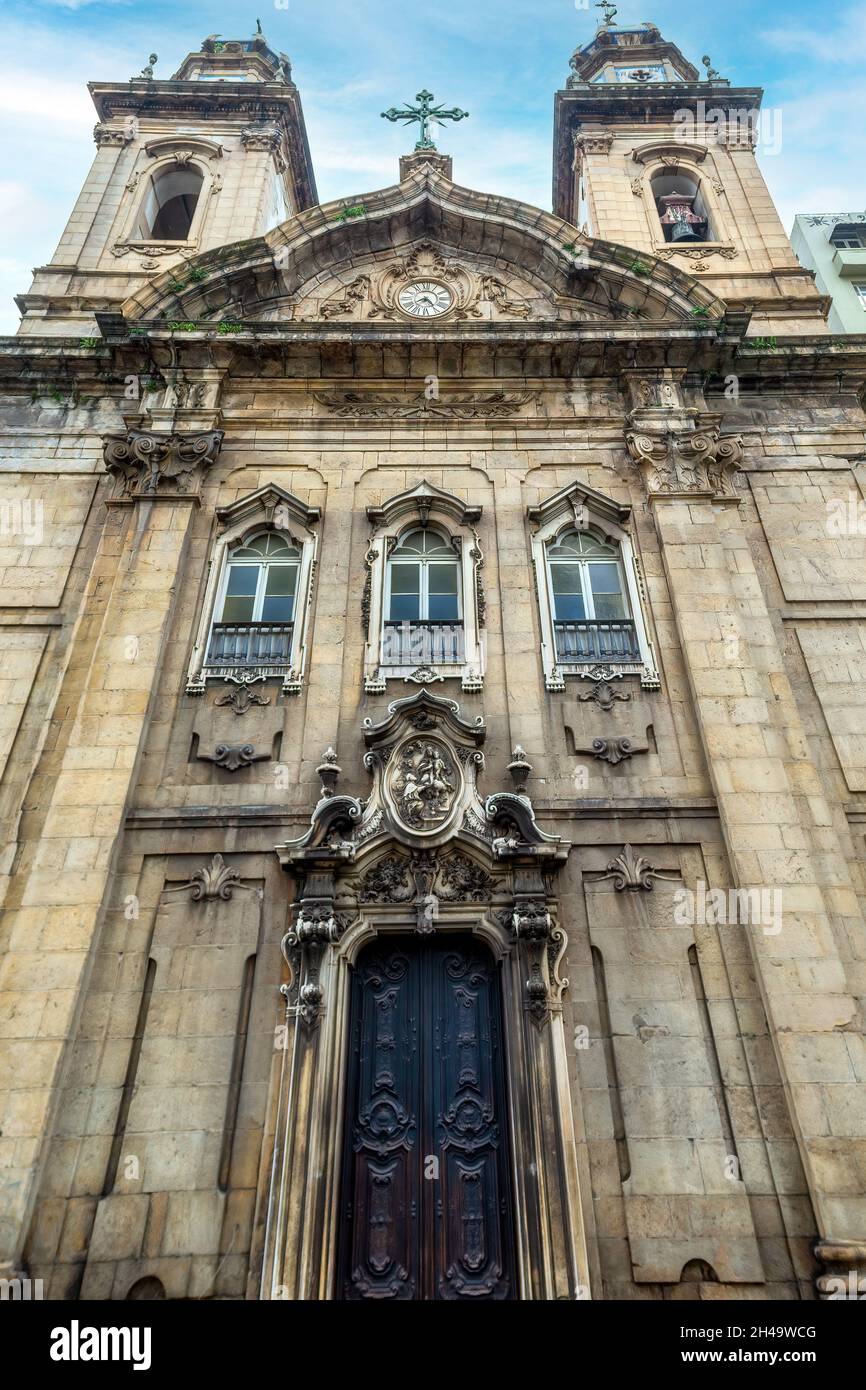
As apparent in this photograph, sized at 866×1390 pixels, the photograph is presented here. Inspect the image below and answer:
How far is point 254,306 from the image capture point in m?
13.7

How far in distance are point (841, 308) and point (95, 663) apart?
24037mm

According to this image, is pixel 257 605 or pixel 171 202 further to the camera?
pixel 171 202

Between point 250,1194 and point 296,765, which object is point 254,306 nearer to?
point 296,765

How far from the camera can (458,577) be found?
11094 millimetres

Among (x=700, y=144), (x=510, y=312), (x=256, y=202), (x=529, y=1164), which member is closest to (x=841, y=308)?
(x=700, y=144)

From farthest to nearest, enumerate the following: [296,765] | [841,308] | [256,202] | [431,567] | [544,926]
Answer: [841,308] < [256,202] < [431,567] < [296,765] < [544,926]

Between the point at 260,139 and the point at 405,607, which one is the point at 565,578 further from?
the point at 260,139

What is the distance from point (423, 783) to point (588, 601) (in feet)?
11.8

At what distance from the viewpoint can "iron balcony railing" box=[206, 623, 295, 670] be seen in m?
10.3

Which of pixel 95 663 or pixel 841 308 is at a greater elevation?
pixel 841 308

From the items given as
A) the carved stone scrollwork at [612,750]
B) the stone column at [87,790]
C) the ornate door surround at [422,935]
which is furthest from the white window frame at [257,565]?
the carved stone scrollwork at [612,750]

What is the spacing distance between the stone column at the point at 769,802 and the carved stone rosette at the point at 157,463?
6.33 meters

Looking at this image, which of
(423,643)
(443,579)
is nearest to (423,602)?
(443,579)

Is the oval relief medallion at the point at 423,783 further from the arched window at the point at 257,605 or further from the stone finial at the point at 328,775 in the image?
the arched window at the point at 257,605
